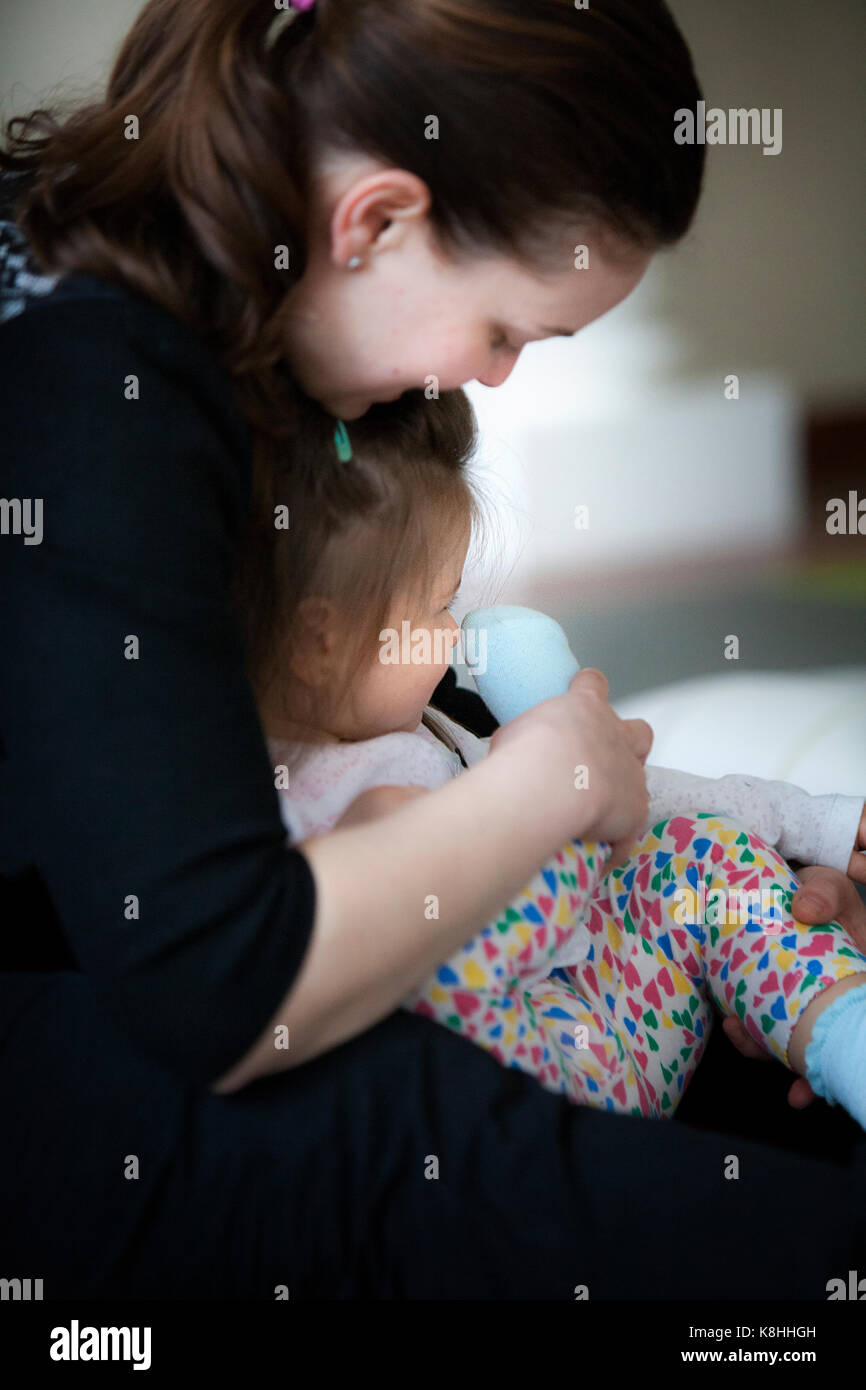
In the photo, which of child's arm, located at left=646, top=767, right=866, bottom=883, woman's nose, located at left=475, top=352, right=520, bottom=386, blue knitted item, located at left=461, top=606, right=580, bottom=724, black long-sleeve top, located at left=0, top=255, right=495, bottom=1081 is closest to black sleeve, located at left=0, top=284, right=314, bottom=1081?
black long-sleeve top, located at left=0, top=255, right=495, bottom=1081

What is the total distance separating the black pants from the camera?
588 millimetres

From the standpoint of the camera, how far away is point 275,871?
55 centimetres

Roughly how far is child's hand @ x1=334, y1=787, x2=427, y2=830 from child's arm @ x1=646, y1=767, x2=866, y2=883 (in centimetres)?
34

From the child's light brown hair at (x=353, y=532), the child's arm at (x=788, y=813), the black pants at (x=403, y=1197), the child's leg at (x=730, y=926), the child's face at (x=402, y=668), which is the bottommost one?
the black pants at (x=403, y=1197)

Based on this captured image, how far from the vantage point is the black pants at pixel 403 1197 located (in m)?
0.59

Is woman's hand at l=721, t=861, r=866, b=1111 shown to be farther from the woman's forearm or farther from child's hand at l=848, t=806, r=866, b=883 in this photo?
the woman's forearm

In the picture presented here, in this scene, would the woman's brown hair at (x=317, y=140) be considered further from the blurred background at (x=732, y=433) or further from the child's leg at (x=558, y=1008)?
the blurred background at (x=732, y=433)

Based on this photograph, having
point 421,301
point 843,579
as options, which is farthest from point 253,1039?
point 843,579

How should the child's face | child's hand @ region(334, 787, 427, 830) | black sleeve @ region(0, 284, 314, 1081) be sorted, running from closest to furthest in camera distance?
1. black sleeve @ region(0, 284, 314, 1081)
2. child's hand @ region(334, 787, 427, 830)
3. the child's face

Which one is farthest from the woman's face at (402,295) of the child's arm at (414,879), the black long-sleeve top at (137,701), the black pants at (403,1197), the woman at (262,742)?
the black pants at (403,1197)

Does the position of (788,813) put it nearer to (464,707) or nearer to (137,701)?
(464,707)

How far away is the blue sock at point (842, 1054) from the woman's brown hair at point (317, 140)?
1.68 feet

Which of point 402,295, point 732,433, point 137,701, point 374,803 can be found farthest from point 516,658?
point 732,433

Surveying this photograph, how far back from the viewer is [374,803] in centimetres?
78
